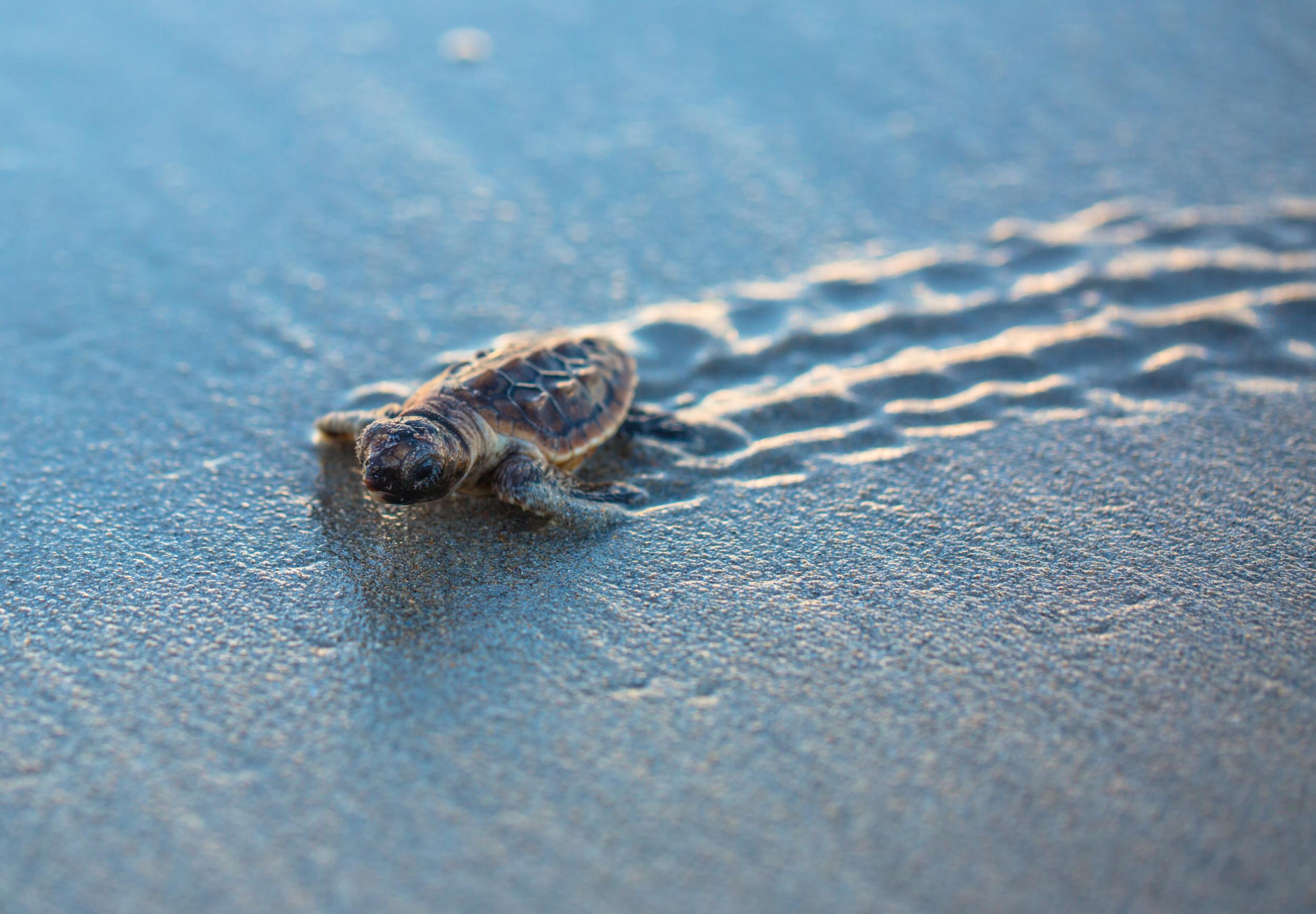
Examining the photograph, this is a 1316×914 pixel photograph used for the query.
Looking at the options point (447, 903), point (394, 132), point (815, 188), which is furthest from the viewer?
point (394, 132)

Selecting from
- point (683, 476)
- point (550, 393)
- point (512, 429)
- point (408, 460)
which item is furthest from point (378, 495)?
point (683, 476)

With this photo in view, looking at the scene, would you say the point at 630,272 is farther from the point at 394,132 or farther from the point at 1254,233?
the point at 1254,233

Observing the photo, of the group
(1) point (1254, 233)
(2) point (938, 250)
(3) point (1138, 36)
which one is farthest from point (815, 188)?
(3) point (1138, 36)

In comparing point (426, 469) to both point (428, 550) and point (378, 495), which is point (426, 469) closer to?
point (378, 495)

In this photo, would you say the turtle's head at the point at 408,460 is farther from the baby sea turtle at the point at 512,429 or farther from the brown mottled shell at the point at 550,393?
the brown mottled shell at the point at 550,393

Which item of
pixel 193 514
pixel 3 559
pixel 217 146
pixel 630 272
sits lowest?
pixel 3 559

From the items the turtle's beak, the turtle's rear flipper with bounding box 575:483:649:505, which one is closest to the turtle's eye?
the turtle's beak

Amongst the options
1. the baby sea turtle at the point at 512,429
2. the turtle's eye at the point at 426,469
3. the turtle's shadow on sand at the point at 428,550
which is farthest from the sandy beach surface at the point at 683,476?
the turtle's eye at the point at 426,469

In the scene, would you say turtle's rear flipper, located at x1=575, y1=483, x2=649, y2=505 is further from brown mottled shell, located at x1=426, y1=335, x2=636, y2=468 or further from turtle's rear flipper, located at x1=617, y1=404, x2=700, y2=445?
turtle's rear flipper, located at x1=617, y1=404, x2=700, y2=445
